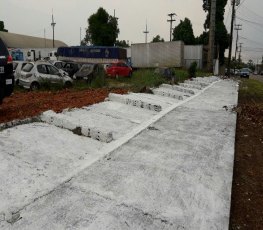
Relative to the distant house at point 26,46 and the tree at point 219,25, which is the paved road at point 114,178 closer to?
the distant house at point 26,46

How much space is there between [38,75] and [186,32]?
4585 cm

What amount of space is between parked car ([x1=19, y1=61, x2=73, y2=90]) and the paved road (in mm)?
9456

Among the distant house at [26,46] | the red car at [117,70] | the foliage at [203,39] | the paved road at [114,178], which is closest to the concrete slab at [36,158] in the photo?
the paved road at [114,178]

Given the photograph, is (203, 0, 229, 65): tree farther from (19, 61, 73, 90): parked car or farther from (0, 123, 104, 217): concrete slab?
(0, 123, 104, 217): concrete slab

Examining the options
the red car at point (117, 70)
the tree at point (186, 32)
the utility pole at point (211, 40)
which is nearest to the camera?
the red car at point (117, 70)

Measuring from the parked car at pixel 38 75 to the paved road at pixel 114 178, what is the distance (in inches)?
→ 372

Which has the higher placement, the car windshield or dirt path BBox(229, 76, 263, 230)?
the car windshield

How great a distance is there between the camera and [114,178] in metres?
4.32

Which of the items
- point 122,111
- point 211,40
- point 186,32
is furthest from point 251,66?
point 122,111

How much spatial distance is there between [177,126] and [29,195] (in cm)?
447

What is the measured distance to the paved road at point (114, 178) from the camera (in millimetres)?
3404

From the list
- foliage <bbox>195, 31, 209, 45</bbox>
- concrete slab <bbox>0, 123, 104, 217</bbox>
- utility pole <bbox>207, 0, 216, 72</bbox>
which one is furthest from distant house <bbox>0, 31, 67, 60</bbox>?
concrete slab <bbox>0, 123, 104, 217</bbox>

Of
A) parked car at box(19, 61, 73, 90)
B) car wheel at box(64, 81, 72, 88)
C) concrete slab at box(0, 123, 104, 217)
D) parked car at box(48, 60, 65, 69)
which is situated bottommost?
concrete slab at box(0, 123, 104, 217)

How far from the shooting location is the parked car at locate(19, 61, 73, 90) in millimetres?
15859
